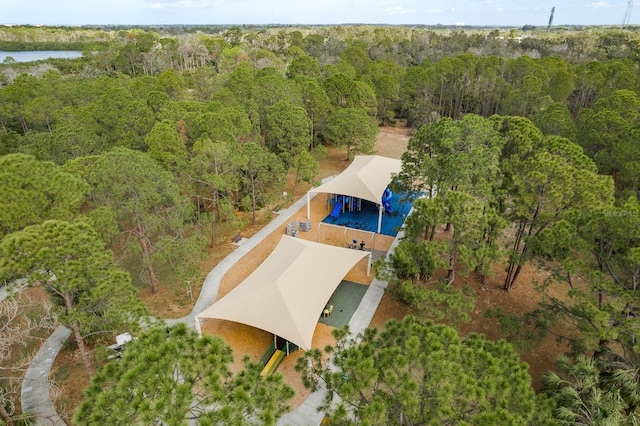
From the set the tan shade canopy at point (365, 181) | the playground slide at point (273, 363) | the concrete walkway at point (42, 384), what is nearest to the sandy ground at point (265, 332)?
the playground slide at point (273, 363)

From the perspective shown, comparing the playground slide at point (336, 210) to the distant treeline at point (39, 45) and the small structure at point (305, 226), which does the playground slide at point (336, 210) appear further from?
the distant treeline at point (39, 45)

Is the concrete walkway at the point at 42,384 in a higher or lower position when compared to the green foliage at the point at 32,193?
lower

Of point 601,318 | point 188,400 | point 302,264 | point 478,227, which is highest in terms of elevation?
point 188,400

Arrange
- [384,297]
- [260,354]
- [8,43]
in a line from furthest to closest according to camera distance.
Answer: [8,43] < [384,297] < [260,354]

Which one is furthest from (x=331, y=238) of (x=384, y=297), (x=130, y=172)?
(x=130, y=172)

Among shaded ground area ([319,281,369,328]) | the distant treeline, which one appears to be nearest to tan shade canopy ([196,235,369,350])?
shaded ground area ([319,281,369,328])

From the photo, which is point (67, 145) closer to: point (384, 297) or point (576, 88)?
point (384, 297)

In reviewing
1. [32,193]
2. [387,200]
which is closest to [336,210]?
[387,200]
